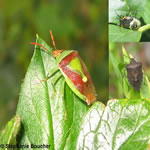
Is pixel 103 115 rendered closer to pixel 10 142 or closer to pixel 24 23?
pixel 10 142

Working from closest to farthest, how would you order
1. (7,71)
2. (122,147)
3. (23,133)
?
(122,147), (23,133), (7,71)

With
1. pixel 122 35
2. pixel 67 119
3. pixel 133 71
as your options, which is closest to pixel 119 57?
pixel 133 71

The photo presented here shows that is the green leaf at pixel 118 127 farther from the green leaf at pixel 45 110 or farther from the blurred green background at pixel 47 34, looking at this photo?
the blurred green background at pixel 47 34

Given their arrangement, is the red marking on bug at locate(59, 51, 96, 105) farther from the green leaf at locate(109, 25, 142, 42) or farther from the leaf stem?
the leaf stem

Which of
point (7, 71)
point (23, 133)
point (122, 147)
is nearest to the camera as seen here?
point (122, 147)

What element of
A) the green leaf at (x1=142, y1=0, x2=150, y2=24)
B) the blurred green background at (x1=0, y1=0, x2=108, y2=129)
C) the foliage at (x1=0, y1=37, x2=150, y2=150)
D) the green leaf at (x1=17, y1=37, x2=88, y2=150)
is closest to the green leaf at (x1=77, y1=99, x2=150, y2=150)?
the foliage at (x1=0, y1=37, x2=150, y2=150)

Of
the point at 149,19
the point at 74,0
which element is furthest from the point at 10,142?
the point at 74,0

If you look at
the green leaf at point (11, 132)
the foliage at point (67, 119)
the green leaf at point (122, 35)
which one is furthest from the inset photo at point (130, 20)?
the green leaf at point (11, 132)
